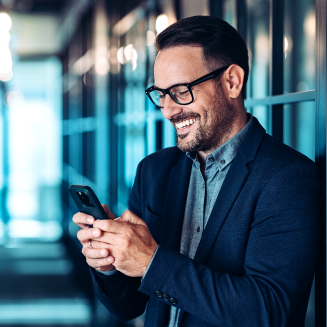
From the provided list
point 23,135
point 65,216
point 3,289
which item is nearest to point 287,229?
point 3,289

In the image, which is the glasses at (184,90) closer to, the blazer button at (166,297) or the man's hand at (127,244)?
the man's hand at (127,244)

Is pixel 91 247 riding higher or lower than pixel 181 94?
lower

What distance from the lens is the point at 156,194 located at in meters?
1.31

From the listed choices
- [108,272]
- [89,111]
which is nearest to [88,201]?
[108,272]

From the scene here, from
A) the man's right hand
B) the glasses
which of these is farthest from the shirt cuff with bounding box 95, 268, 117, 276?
the glasses

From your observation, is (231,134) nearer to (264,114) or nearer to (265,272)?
(264,114)

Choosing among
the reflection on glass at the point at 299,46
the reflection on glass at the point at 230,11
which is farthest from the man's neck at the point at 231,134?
the reflection on glass at the point at 230,11

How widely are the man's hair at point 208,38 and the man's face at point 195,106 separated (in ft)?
0.07

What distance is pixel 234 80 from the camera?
1.22 meters

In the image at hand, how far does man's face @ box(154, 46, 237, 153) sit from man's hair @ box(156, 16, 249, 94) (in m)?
0.02

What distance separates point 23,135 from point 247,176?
809 centimetres

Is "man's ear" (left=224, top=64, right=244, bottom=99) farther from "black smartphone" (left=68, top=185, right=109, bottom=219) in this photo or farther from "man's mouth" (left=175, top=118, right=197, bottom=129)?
"black smartphone" (left=68, top=185, right=109, bottom=219)

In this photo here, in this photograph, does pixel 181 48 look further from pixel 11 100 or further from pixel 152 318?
pixel 11 100

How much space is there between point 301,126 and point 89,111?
3.62 metres
